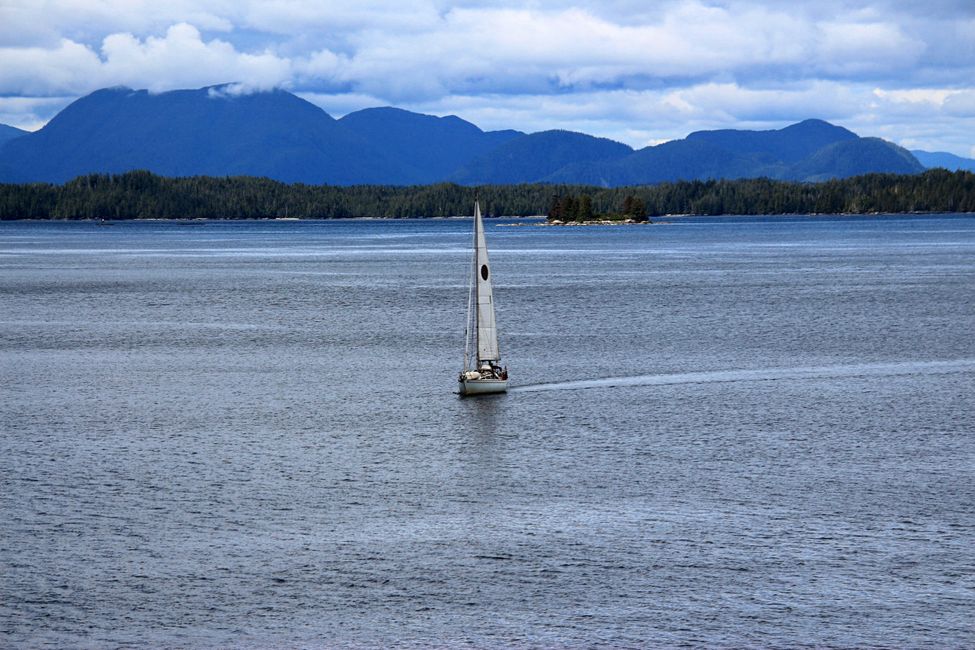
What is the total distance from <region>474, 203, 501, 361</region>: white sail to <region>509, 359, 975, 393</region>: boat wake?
2.93 metres

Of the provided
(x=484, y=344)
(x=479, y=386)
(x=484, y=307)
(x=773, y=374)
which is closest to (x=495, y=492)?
(x=479, y=386)

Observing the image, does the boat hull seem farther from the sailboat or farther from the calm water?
the calm water

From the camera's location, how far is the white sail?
63250mm

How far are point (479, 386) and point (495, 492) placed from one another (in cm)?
2029

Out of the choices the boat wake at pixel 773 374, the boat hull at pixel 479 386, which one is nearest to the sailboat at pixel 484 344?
the boat hull at pixel 479 386

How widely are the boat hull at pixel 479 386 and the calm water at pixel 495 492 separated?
98 centimetres

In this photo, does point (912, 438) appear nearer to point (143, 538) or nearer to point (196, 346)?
point (143, 538)

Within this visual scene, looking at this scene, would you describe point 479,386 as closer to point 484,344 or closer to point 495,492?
point 484,344

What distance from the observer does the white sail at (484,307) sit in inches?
2490

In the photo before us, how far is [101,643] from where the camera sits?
30.9 m

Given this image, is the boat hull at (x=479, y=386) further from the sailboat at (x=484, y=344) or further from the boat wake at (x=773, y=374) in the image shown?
the boat wake at (x=773, y=374)

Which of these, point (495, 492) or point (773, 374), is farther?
point (773, 374)

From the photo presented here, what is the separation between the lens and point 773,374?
2879 inches

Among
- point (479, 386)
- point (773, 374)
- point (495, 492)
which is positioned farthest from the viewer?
point (773, 374)
